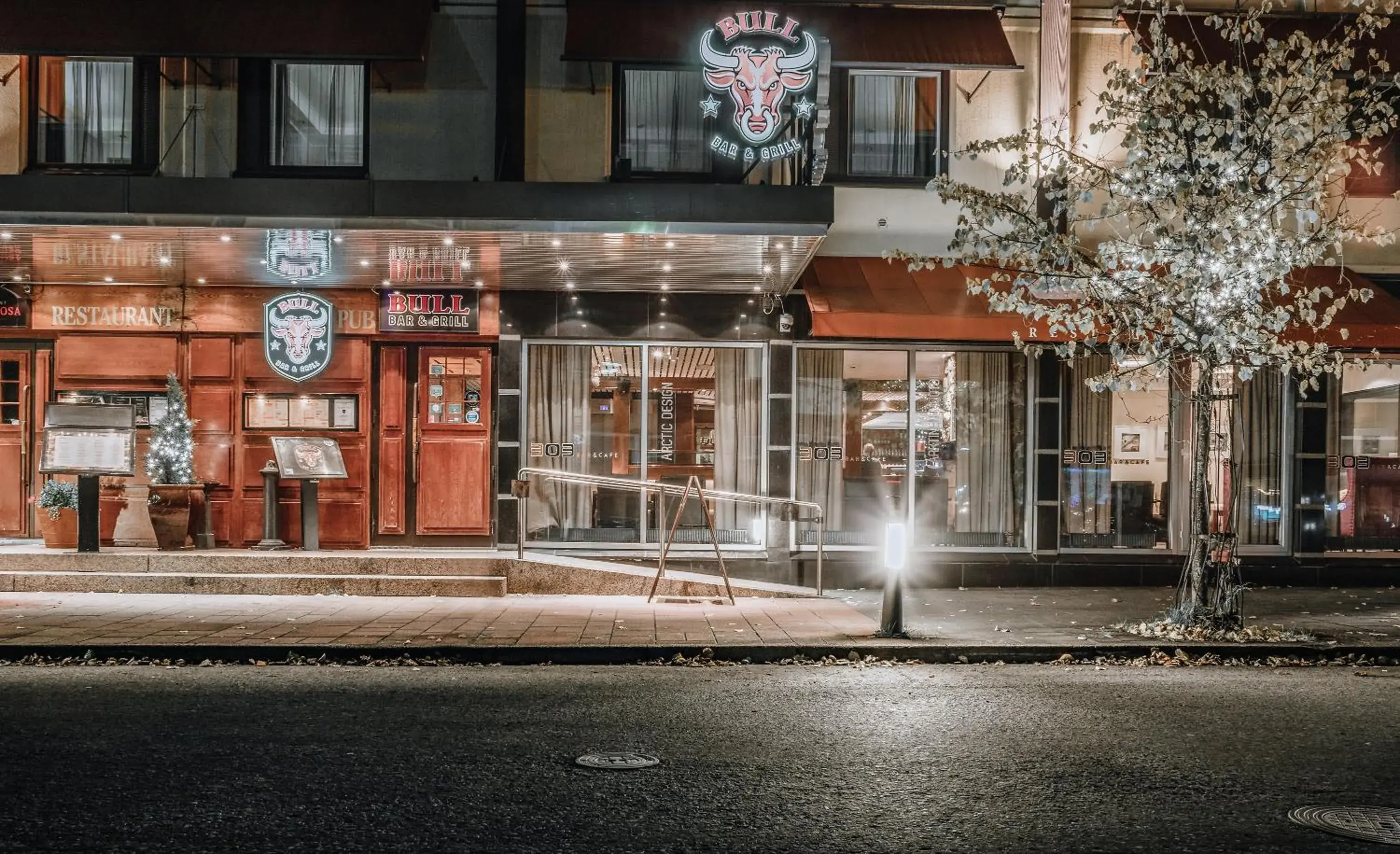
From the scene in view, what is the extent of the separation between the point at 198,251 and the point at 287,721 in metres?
7.47

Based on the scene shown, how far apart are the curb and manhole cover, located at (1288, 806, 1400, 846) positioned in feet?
14.5

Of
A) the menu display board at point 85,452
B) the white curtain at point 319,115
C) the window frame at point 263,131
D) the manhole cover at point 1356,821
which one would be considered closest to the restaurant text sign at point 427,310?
the window frame at point 263,131

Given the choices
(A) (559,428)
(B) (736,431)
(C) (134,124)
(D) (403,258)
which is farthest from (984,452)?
(C) (134,124)

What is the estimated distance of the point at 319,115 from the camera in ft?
50.2

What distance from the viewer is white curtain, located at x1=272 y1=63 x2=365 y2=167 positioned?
15.2m

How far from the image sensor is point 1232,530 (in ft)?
36.2

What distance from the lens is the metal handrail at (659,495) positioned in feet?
44.0

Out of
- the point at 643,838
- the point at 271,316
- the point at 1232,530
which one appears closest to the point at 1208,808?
the point at 643,838

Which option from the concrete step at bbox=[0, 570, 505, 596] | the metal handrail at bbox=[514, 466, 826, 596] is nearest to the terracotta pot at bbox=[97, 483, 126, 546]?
the concrete step at bbox=[0, 570, 505, 596]

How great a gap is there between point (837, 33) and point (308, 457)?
8378 mm

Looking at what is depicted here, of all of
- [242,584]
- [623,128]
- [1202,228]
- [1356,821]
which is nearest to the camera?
[1356,821]

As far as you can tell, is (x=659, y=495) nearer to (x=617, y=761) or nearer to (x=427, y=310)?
(x=427, y=310)

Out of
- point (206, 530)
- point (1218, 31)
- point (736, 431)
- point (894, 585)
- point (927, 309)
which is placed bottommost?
point (894, 585)

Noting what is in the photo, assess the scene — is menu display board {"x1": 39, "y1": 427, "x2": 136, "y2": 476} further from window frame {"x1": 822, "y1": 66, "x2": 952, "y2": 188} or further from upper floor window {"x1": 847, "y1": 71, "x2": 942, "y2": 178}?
upper floor window {"x1": 847, "y1": 71, "x2": 942, "y2": 178}
